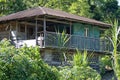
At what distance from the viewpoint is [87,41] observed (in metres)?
29.4

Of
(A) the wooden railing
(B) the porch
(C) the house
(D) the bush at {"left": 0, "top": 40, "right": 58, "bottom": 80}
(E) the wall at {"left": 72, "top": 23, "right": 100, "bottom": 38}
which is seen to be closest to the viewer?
(D) the bush at {"left": 0, "top": 40, "right": 58, "bottom": 80}

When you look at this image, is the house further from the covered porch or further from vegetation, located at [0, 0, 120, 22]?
vegetation, located at [0, 0, 120, 22]

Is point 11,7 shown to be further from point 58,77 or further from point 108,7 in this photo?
point 58,77

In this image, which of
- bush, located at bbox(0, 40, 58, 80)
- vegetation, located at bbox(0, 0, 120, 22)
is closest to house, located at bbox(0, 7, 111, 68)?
vegetation, located at bbox(0, 0, 120, 22)

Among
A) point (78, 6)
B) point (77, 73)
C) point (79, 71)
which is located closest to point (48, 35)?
point (79, 71)

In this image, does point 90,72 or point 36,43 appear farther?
point 36,43

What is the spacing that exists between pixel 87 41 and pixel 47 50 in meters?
3.37

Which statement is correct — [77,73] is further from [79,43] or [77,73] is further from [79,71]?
[79,43]

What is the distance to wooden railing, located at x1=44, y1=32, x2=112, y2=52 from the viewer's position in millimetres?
26750

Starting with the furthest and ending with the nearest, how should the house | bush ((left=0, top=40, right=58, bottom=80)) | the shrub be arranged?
1. the house
2. the shrub
3. bush ((left=0, top=40, right=58, bottom=80))

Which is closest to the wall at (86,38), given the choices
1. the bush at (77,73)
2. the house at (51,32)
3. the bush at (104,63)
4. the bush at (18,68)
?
the house at (51,32)

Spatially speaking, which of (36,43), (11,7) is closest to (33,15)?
(36,43)

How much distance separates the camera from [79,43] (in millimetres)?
28844

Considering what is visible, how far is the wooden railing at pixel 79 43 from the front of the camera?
87.8 feet
